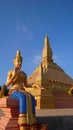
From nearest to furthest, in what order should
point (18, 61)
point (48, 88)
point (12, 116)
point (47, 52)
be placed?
point (12, 116), point (18, 61), point (48, 88), point (47, 52)

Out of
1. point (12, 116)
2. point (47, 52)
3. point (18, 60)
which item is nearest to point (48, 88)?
point (18, 60)

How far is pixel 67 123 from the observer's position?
3.75 metres

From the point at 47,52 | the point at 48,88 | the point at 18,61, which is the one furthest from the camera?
the point at 47,52

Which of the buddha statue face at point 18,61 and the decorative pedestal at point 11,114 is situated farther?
the buddha statue face at point 18,61

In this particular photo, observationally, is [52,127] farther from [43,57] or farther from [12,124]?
[43,57]

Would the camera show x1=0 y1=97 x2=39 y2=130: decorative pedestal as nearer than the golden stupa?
Yes

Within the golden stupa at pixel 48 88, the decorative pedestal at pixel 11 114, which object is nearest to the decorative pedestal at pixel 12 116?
the decorative pedestal at pixel 11 114

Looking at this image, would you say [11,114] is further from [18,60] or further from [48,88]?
[48,88]

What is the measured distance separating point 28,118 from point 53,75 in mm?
19305

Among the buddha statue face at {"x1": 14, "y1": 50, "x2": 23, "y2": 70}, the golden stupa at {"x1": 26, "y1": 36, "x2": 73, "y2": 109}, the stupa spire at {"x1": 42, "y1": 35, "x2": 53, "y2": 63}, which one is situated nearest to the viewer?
the buddha statue face at {"x1": 14, "y1": 50, "x2": 23, "y2": 70}

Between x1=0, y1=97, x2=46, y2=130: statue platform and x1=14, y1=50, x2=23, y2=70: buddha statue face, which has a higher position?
x1=14, y1=50, x2=23, y2=70: buddha statue face

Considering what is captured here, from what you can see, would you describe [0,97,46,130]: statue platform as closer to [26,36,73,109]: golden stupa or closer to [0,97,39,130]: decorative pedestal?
[0,97,39,130]: decorative pedestal

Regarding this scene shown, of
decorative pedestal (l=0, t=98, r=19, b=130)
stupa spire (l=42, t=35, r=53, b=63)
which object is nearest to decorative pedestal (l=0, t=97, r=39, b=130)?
decorative pedestal (l=0, t=98, r=19, b=130)

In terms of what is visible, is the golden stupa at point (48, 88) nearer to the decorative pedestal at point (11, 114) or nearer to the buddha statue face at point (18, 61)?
the buddha statue face at point (18, 61)
